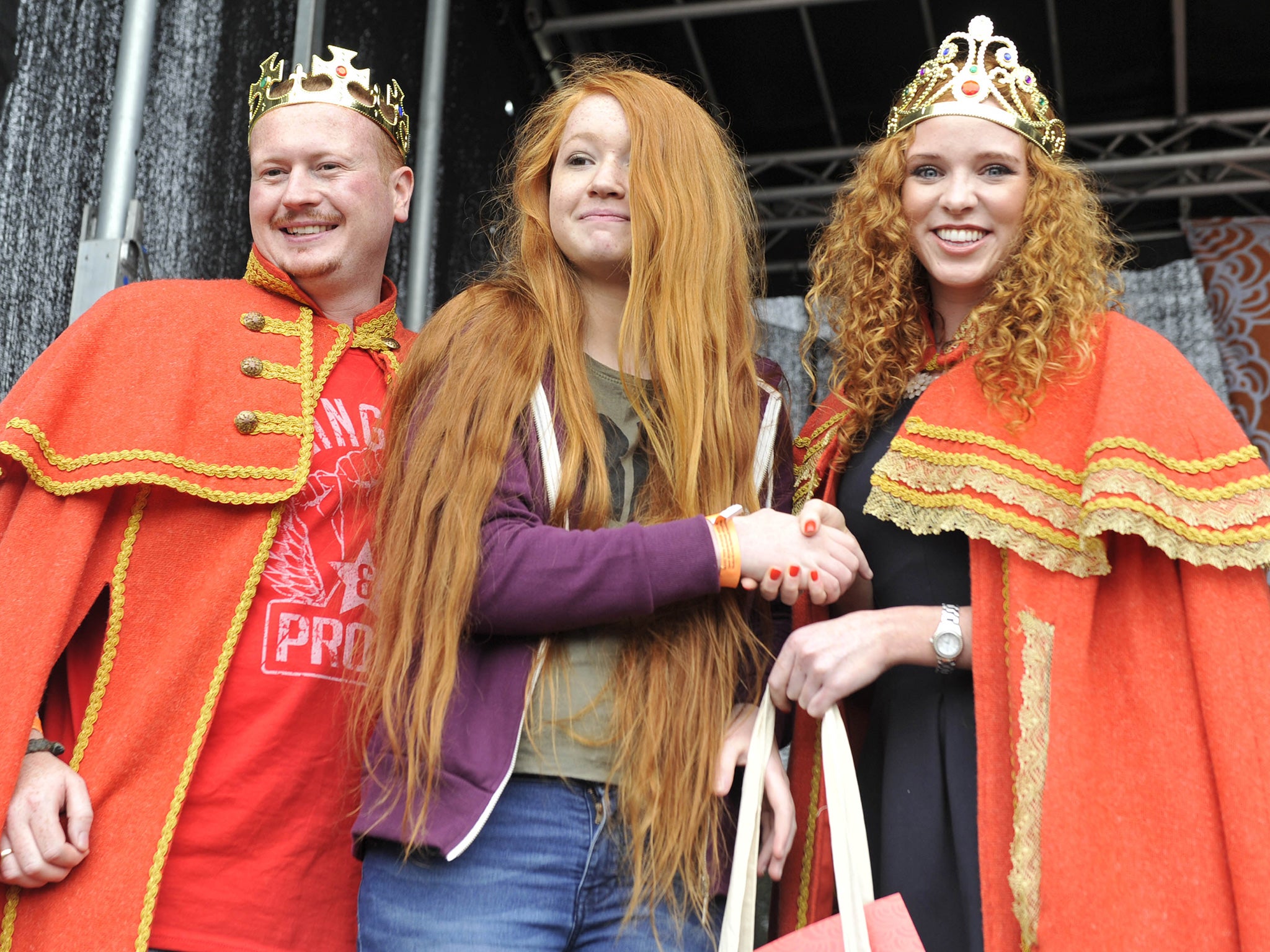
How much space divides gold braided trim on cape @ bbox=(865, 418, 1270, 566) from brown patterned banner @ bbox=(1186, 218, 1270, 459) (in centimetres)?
499

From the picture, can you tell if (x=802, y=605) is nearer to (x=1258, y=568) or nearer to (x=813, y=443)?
(x=813, y=443)

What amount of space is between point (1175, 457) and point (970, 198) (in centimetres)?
55

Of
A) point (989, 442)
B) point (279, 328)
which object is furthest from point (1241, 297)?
point (279, 328)

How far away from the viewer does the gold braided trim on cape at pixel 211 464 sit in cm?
172

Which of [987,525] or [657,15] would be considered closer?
[987,525]

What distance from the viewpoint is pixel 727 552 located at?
156 centimetres

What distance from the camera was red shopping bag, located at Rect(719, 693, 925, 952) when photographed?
4.85 ft

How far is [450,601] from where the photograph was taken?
152 cm

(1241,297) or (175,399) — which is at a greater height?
(1241,297)

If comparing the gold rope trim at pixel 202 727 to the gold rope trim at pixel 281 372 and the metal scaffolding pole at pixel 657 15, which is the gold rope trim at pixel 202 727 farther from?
the metal scaffolding pole at pixel 657 15

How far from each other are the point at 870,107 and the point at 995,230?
4.20 metres

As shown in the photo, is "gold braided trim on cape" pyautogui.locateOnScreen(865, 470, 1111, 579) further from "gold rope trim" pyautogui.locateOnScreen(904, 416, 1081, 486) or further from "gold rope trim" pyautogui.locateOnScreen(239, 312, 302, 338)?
"gold rope trim" pyautogui.locateOnScreen(239, 312, 302, 338)

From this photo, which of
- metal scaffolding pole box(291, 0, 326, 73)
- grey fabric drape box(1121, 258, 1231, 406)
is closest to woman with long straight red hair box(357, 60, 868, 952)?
metal scaffolding pole box(291, 0, 326, 73)

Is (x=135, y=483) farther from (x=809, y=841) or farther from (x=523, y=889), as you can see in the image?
(x=809, y=841)
